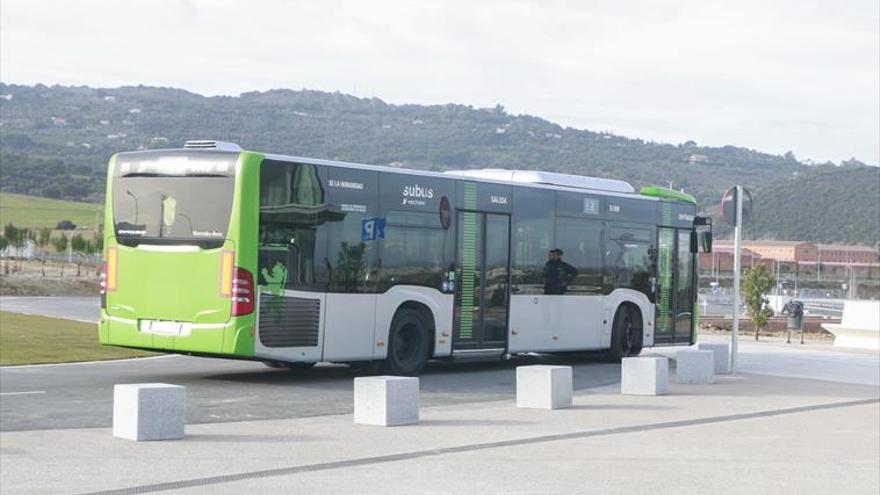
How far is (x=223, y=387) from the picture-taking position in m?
19.7

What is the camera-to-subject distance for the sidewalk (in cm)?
1141


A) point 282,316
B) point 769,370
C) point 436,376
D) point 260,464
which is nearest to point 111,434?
point 260,464

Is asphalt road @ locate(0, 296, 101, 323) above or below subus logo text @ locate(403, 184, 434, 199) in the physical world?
below

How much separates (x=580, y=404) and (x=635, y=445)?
167 inches

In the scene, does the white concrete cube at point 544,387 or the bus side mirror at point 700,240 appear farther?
the bus side mirror at point 700,240

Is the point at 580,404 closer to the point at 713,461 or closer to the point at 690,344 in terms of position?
the point at 713,461

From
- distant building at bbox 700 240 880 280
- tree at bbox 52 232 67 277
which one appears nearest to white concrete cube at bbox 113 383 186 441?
tree at bbox 52 232 67 277

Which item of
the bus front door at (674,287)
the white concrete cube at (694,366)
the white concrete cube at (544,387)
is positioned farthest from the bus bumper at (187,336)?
the bus front door at (674,287)

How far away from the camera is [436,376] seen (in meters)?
23.2

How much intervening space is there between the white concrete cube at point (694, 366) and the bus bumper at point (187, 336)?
693 cm

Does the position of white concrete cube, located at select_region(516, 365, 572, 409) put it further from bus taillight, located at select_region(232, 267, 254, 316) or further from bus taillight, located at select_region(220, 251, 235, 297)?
bus taillight, located at select_region(220, 251, 235, 297)

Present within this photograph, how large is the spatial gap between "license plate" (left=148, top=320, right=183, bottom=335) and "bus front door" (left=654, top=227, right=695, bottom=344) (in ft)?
36.2

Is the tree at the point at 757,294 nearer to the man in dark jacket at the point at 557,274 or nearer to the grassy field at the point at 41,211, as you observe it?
the man in dark jacket at the point at 557,274

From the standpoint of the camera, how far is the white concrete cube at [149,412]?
43.9ft
